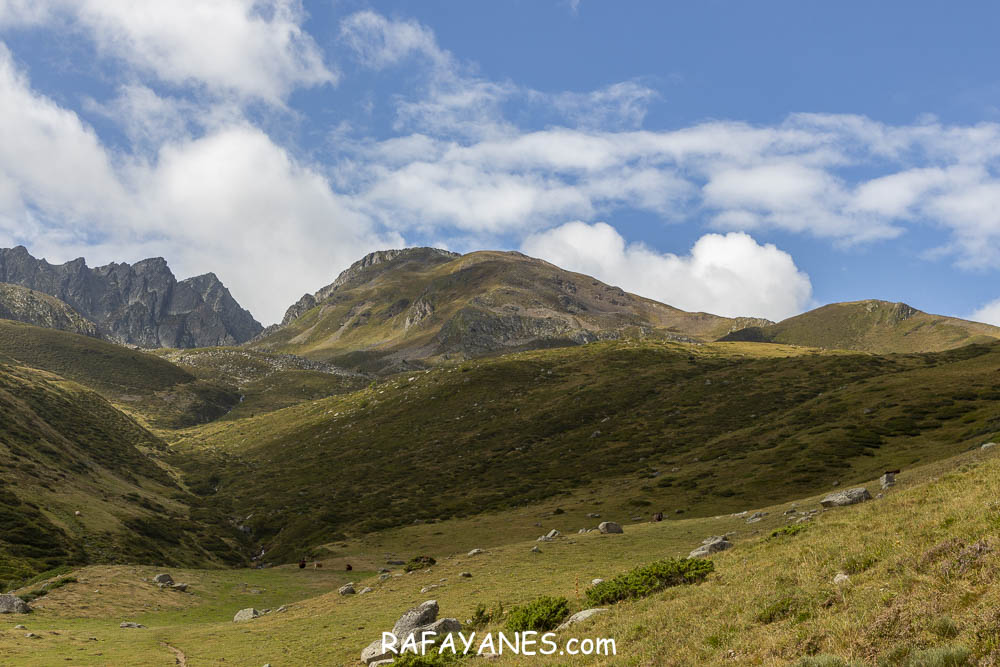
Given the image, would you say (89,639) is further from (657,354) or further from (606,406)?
(657,354)

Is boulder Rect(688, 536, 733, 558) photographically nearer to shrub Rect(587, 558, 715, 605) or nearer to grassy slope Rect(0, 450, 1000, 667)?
grassy slope Rect(0, 450, 1000, 667)

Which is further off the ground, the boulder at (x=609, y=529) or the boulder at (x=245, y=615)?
the boulder at (x=609, y=529)

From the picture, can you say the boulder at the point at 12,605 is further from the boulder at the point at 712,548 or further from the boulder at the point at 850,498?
the boulder at the point at 850,498

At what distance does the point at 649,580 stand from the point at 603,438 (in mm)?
99191

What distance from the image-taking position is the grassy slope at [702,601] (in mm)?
11633

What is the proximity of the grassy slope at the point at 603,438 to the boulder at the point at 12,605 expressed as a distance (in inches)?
1889


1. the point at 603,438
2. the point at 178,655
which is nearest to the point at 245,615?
the point at 178,655

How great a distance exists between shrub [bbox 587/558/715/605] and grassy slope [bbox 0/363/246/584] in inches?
1883

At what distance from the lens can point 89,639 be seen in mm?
29234

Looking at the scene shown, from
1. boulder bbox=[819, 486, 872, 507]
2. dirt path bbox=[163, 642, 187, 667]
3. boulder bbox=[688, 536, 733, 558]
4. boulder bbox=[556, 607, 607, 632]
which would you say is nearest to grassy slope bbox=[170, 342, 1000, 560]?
boulder bbox=[819, 486, 872, 507]

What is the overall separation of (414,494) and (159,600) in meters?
62.4

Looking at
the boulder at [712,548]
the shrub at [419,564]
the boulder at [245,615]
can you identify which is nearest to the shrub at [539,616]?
the boulder at [712,548]

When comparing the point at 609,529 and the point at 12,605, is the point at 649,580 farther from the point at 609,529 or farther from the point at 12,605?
the point at 12,605

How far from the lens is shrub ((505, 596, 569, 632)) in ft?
63.6
